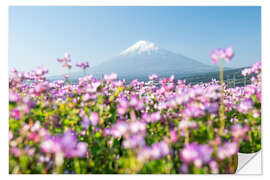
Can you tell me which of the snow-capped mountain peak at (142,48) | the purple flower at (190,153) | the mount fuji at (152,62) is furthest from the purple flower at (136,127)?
the snow-capped mountain peak at (142,48)

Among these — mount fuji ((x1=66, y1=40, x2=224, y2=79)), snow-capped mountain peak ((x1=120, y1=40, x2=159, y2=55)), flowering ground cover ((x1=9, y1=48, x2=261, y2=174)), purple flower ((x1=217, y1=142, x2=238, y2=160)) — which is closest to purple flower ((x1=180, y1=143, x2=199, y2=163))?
flowering ground cover ((x1=9, y1=48, x2=261, y2=174))

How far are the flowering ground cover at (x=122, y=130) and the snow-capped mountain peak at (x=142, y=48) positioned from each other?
0.42 metres

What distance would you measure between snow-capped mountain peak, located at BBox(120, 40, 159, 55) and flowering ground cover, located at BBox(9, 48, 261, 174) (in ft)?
1.39

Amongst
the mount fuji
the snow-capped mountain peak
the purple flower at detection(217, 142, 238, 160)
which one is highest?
the snow-capped mountain peak

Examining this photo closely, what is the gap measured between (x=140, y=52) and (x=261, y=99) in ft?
3.44

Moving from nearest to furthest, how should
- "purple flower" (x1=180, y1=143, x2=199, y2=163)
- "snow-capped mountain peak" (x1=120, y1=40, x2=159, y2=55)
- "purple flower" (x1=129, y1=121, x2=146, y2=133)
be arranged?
"purple flower" (x1=180, y1=143, x2=199, y2=163), "purple flower" (x1=129, y1=121, x2=146, y2=133), "snow-capped mountain peak" (x1=120, y1=40, x2=159, y2=55)

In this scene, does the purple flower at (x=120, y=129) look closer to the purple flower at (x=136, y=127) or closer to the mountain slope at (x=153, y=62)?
the purple flower at (x=136, y=127)

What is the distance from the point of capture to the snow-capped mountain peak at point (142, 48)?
80.7 inches

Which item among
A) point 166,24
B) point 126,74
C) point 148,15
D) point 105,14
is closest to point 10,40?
point 105,14

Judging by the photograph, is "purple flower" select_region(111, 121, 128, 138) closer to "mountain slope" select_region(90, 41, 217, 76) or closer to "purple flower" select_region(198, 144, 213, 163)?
"purple flower" select_region(198, 144, 213, 163)

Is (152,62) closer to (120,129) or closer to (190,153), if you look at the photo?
(120,129)

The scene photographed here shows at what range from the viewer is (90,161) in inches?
56.8

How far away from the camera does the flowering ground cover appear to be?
1296mm
